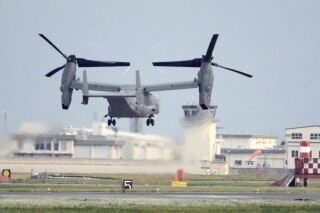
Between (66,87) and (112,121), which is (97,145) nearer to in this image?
(112,121)

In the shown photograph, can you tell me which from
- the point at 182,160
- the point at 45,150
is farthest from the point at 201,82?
the point at 45,150

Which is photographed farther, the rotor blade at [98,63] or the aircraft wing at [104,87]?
the aircraft wing at [104,87]

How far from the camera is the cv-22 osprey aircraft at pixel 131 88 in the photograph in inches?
3499

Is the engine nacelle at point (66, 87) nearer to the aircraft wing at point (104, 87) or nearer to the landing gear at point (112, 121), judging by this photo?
the landing gear at point (112, 121)

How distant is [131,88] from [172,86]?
6302mm

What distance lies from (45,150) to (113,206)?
62.6 m

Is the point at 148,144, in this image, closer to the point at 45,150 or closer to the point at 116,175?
the point at 116,175

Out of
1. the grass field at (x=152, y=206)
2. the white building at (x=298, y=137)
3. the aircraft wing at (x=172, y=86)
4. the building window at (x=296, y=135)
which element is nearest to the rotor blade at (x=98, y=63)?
the aircraft wing at (x=172, y=86)

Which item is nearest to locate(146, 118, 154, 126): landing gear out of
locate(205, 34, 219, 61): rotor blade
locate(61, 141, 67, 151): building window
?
locate(205, 34, 219, 61): rotor blade

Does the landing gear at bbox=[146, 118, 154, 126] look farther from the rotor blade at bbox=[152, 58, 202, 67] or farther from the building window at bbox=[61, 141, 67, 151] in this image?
the building window at bbox=[61, 141, 67, 151]

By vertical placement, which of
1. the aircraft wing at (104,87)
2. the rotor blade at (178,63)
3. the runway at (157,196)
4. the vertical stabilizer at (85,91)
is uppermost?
the rotor blade at (178,63)

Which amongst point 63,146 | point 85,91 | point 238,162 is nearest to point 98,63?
point 85,91

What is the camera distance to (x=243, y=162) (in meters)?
191

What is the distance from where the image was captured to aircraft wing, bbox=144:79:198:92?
103 m
